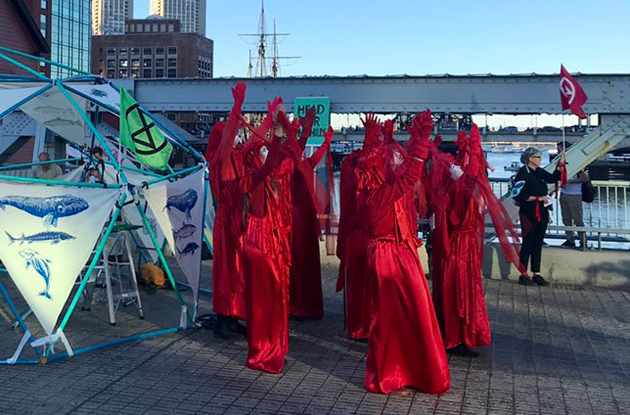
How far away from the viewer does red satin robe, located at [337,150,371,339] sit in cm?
640

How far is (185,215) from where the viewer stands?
6949 millimetres

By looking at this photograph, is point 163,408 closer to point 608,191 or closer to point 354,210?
point 354,210

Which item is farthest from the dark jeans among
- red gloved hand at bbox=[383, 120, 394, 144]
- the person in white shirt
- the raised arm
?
the raised arm

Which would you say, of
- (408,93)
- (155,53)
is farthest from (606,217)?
(155,53)

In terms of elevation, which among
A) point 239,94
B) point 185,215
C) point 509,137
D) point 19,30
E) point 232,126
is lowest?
point 185,215

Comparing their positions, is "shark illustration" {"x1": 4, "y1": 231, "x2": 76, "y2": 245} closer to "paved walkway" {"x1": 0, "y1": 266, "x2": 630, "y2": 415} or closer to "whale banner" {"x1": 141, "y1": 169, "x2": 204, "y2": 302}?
"paved walkway" {"x1": 0, "y1": 266, "x2": 630, "y2": 415}

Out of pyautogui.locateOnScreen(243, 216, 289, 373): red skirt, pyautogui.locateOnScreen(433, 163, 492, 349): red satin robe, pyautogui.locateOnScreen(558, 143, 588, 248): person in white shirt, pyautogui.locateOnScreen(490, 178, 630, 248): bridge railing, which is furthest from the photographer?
pyautogui.locateOnScreen(558, 143, 588, 248): person in white shirt

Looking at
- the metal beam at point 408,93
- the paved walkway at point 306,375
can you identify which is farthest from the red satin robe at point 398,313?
the metal beam at point 408,93

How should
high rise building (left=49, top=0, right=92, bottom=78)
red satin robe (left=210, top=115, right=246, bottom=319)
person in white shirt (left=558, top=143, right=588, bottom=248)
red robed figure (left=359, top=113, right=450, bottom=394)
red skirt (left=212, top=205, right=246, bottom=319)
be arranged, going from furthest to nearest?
1. high rise building (left=49, top=0, right=92, bottom=78)
2. person in white shirt (left=558, top=143, right=588, bottom=248)
3. red skirt (left=212, top=205, right=246, bottom=319)
4. red satin robe (left=210, top=115, right=246, bottom=319)
5. red robed figure (left=359, top=113, right=450, bottom=394)

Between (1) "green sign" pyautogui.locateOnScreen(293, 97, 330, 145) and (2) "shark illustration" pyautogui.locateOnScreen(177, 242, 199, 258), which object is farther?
(1) "green sign" pyautogui.locateOnScreen(293, 97, 330, 145)

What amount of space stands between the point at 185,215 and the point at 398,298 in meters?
2.86

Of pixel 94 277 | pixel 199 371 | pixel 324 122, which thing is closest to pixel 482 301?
pixel 199 371

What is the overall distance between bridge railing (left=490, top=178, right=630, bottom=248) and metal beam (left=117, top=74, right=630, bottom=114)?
142 inches

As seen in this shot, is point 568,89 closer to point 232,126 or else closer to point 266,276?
point 232,126
